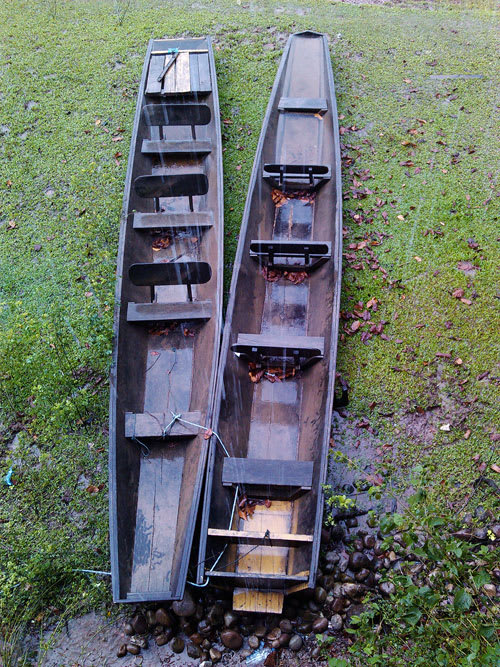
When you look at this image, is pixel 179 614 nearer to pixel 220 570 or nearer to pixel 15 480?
pixel 220 570

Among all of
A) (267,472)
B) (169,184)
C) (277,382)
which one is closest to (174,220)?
(169,184)

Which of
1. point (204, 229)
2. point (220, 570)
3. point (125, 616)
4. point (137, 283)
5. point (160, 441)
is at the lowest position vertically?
point (125, 616)

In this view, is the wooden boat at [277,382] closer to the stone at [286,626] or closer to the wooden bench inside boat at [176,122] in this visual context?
the stone at [286,626]

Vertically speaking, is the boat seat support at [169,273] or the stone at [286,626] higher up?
the boat seat support at [169,273]

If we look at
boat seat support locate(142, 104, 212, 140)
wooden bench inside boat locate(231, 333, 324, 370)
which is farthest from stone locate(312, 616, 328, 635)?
boat seat support locate(142, 104, 212, 140)

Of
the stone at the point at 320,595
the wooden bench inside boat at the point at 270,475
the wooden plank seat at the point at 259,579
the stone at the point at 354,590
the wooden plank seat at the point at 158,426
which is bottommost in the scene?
the stone at the point at 320,595

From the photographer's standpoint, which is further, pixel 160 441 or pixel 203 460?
pixel 160 441

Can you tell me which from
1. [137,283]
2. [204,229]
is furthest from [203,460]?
[204,229]

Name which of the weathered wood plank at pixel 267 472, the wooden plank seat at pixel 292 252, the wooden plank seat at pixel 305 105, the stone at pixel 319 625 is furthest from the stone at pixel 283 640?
the wooden plank seat at pixel 305 105
